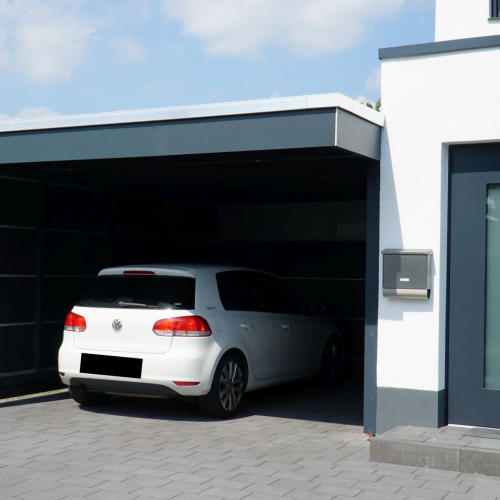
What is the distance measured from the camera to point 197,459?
6.99 metres

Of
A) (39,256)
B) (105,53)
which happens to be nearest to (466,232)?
(39,256)

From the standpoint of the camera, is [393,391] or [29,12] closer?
[393,391]

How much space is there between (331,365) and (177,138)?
4.88 m

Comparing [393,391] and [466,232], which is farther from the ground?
[466,232]

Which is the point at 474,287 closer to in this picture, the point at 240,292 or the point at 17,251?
the point at 240,292

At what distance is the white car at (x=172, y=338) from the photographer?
8.48 metres

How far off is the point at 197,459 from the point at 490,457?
245 centimetres

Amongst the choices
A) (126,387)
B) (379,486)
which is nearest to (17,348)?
(126,387)

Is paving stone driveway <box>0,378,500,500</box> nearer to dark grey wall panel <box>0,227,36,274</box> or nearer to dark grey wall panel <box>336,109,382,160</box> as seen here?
dark grey wall panel <box>0,227,36,274</box>

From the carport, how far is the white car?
1.27 m

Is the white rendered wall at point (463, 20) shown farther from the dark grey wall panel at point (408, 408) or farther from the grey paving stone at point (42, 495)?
the grey paving stone at point (42, 495)

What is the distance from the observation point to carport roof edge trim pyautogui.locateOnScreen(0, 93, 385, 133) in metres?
7.35

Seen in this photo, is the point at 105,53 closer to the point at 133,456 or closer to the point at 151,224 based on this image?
the point at 151,224

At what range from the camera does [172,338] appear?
8.45 m
